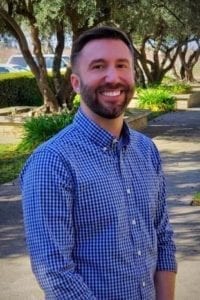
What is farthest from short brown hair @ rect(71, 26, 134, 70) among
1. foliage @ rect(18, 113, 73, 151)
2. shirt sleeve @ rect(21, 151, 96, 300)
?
foliage @ rect(18, 113, 73, 151)

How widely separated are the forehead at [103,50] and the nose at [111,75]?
4 cm

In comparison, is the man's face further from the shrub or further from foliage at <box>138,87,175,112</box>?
the shrub

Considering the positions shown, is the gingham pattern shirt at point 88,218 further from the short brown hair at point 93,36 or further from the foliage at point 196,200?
the foliage at point 196,200

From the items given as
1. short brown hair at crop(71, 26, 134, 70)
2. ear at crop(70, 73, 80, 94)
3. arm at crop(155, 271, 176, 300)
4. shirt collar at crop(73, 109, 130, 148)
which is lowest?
arm at crop(155, 271, 176, 300)

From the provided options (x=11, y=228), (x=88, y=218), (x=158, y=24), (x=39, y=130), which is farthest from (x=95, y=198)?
(x=158, y=24)

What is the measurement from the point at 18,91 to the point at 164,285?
61.3ft

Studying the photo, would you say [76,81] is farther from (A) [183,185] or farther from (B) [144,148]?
(A) [183,185]

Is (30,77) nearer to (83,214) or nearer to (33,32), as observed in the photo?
(33,32)

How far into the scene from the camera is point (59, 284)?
183 cm

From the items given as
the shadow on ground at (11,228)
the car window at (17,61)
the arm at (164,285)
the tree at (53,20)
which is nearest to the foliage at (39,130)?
the tree at (53,20)

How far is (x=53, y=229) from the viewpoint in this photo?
6.12 ft

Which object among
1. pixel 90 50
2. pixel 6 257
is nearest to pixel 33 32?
pixel 6 257

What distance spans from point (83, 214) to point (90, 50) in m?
0.52

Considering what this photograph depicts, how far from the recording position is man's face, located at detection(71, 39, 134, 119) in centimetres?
199
